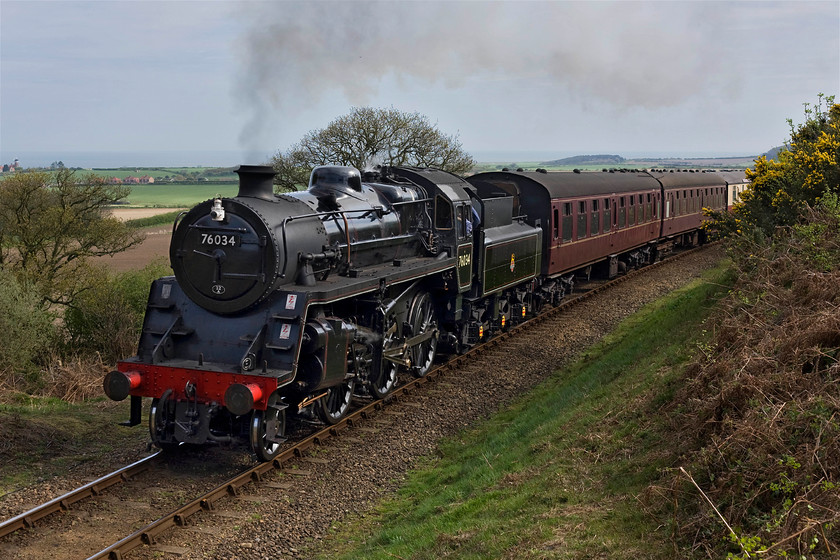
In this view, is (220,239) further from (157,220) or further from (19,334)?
(157,220)

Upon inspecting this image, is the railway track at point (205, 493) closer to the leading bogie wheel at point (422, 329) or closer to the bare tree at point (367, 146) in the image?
the leading bogie wheel at point (422, 329)

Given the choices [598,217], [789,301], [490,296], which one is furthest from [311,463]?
[598,217]

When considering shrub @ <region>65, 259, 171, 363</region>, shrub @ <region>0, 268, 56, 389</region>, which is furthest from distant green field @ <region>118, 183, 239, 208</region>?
shrub @ <region>0, 268, 56, 389</region>

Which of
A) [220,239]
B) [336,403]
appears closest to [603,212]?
[336,403]

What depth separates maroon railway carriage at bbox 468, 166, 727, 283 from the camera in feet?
57.9

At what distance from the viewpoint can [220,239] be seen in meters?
8.97

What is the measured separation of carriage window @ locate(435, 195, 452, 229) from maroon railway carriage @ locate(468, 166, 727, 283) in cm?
439

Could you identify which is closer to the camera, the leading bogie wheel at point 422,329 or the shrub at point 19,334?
the leading bogie wheel at point 422,329

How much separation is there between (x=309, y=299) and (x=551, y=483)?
11.5ft

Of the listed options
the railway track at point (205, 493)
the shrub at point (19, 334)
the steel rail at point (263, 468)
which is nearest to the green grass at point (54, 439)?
the railway track at point (205, 493)

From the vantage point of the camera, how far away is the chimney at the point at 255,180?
9.51 metres

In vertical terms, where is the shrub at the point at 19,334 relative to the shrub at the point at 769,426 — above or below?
below

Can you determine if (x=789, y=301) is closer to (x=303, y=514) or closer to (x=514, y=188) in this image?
(x=303, y=514)

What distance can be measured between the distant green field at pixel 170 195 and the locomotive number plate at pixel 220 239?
56.4 m
